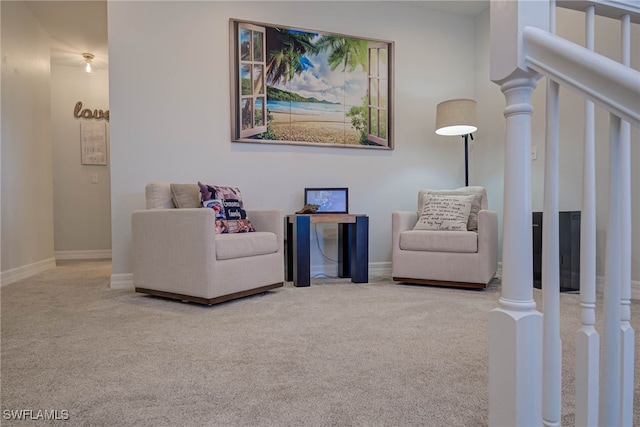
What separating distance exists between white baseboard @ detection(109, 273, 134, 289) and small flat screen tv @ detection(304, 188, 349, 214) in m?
1.52

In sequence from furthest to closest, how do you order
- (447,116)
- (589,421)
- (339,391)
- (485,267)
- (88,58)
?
1. (88,58)
2. (447,116)
3. (485,267)
4. (339,391)
5. (589,421)

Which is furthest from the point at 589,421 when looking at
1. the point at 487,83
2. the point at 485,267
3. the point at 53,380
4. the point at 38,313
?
the point at 487,83

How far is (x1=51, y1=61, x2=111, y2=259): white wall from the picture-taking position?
204 inches

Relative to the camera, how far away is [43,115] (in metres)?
4.17

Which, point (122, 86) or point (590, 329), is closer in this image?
point (590, 329)

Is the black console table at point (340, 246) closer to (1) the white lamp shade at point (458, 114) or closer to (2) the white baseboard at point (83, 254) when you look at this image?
(1) the white lamp shade at point (458, 114)

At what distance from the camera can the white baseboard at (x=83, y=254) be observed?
16.9ft

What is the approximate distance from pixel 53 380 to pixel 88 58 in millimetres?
4854

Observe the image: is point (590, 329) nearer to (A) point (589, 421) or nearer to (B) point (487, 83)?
(A) point (589, 421)

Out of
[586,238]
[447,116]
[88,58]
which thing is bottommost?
[586,238]

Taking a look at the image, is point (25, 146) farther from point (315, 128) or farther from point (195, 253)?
point (315, 128)

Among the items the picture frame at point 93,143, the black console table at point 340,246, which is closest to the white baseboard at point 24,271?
the picture frame at point 93,143

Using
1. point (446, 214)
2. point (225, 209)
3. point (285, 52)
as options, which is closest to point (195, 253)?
point (225, 209)

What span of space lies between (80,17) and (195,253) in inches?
124
